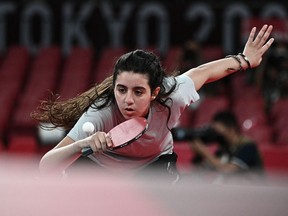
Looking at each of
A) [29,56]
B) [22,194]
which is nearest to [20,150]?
[29,56]

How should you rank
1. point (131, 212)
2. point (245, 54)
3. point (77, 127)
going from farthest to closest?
point (245, 54) < point (77, 127) < point (131, 212)

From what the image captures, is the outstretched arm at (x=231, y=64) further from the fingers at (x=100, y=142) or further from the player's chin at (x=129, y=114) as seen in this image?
the fingers at (x=100, y=142)

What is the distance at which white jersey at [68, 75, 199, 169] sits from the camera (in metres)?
3.36

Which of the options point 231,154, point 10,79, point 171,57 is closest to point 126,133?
point 231,154

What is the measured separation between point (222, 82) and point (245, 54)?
4.88 m

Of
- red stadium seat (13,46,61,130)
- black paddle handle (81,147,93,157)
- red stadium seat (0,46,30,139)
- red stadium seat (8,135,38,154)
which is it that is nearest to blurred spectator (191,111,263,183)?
red stadium seat (8,135,38,154)

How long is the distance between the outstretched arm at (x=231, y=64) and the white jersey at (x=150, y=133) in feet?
0.38

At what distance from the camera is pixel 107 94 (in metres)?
3.43

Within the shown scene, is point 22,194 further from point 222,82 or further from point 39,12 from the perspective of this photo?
point 39,12

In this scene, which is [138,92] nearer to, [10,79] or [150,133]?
[150,133]

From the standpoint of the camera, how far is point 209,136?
6.62 m

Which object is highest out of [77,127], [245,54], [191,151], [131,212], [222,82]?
[222,82]

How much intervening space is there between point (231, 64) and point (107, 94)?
0.71 metres

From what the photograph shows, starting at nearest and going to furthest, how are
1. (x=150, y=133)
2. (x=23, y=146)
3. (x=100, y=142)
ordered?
(x=100, y=142) → (x=150, y=133) → (x=23, y=146)
